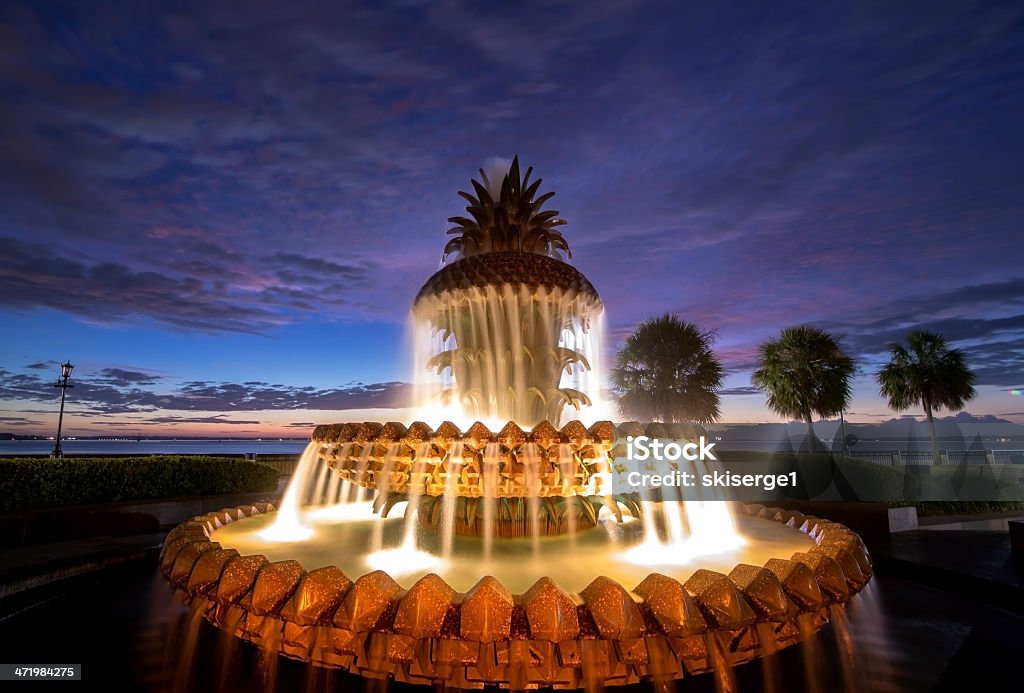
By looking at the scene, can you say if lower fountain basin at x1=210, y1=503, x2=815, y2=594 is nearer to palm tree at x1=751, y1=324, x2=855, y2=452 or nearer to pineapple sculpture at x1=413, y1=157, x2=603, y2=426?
pineapple sculpture at x1=413, y1=157, x2=603, y2=426

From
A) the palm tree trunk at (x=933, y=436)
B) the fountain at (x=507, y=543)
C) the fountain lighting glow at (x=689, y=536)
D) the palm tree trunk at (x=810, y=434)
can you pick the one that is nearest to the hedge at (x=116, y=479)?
the fountain at (x=507, y=543)

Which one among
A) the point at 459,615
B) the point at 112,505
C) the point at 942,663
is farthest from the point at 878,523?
the point at 112,505

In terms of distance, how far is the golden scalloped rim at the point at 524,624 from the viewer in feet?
10.2

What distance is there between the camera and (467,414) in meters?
6.95

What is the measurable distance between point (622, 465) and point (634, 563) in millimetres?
1070

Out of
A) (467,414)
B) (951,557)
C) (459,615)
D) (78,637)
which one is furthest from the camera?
(951,557)

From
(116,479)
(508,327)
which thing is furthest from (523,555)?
(116,479)

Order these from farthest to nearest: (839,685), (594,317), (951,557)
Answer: (951,557) → (594,317) → (839,685)

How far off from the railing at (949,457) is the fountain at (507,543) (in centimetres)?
2073

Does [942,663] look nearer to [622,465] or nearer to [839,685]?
[839,685]

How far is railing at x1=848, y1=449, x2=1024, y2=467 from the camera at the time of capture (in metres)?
22.4

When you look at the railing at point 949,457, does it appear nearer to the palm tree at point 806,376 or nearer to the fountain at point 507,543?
the palm tree at point 806,376

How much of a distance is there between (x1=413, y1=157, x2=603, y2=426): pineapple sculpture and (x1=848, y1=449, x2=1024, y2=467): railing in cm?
2085

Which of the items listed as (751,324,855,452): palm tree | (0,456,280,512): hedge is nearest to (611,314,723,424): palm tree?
(751,324,855,452): palm tree
